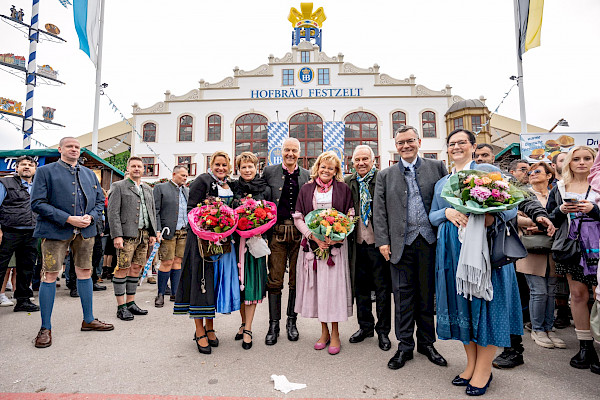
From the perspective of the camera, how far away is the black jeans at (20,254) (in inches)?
183

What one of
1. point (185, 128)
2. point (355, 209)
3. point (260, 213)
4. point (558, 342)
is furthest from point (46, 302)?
point (185, 128)

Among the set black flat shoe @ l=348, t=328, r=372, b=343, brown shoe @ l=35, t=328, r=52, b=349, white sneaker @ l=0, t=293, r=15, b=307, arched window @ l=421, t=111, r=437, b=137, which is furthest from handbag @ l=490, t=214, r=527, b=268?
arched window @ l=421, t=111, r=437, b=137

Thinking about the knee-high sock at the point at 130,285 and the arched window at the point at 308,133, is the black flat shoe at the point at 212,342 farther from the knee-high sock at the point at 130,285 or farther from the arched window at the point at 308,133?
the arched window at the point at 308,133

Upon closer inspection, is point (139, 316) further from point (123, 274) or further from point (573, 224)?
point (573, 224)

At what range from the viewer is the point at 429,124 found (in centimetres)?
2259

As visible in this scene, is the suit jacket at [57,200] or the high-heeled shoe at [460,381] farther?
the suit jacket at [57,200]

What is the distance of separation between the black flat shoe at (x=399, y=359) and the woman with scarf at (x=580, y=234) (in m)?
1.43

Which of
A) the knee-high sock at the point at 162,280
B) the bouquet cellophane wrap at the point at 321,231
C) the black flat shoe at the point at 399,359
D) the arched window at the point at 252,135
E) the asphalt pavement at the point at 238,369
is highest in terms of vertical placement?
the arched window at the point at 252,135

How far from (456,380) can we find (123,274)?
408 centimetres

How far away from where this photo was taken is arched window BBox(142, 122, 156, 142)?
76.7 feet

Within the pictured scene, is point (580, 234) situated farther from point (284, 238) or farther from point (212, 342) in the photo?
point (212, 342)

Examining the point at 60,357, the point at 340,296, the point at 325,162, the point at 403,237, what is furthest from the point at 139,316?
the point at 403,237

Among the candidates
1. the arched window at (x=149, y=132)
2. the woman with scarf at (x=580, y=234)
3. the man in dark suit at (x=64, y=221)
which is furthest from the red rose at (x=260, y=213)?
the arched window at (x=149, y=132)

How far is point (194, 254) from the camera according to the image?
3.35m
